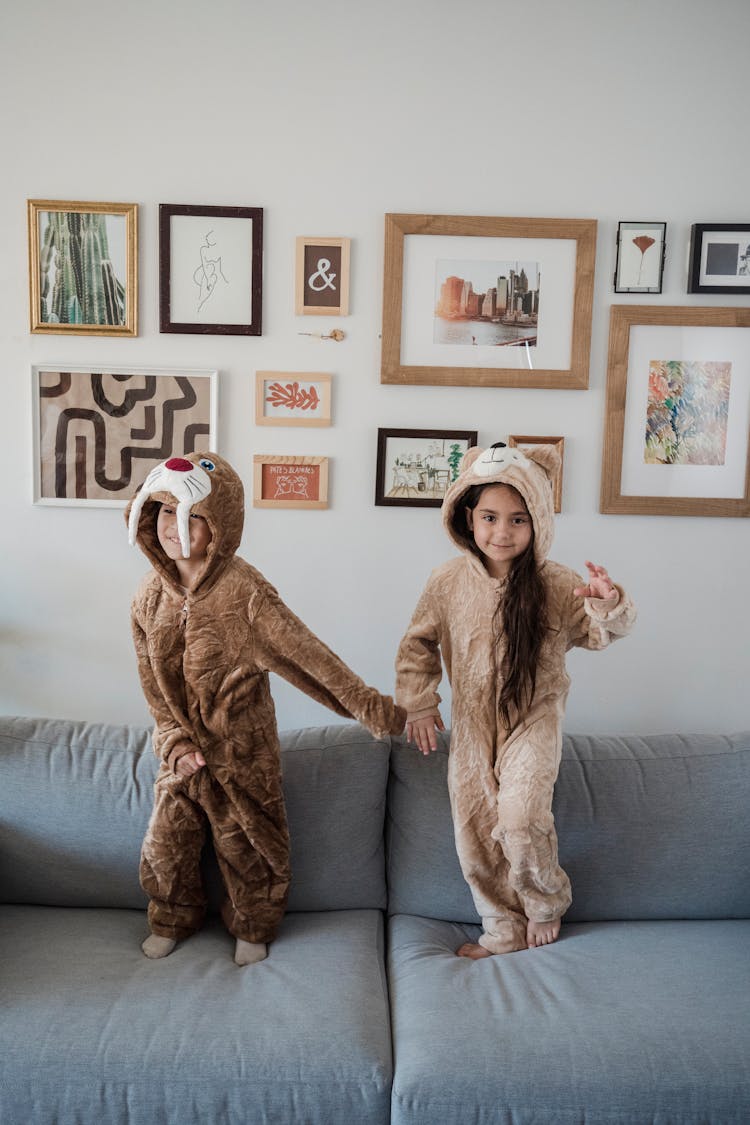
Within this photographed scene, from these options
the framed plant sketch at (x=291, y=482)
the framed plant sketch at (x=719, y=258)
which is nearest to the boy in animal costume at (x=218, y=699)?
the framed plant sketch at (x=291, y=482)

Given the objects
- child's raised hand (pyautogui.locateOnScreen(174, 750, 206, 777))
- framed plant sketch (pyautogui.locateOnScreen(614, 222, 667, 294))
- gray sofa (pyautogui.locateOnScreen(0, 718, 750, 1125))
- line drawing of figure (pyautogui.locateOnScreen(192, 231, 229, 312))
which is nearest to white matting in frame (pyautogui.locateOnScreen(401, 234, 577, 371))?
framed plant sketch (pyautogui.locateOnScreen(614, 222, 667, 294))

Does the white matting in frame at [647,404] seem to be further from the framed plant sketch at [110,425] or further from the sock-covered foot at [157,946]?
the sock-covered foot at [157,946]

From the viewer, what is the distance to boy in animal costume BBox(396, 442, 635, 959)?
1577 mm

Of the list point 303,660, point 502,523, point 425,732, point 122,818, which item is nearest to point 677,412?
point 502,523

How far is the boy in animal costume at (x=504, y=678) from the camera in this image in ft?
5.17

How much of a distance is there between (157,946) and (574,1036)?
80 cm

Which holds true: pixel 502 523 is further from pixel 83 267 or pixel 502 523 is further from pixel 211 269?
pixel 83 267

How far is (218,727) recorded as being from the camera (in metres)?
1.55

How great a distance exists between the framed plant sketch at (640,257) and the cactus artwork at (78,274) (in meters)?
1.26

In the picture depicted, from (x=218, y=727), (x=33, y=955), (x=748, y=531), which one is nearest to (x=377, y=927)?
(x=218, y=727)

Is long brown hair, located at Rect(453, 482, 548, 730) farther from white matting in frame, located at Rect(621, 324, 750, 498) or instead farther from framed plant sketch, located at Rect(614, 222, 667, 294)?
framed plant sketch, located at Rect(614, 222, 667, 294)

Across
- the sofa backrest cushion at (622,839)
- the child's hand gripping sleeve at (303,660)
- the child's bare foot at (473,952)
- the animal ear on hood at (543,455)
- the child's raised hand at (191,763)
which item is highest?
the animal ear on hood at (543,455)

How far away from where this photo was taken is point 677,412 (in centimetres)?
207

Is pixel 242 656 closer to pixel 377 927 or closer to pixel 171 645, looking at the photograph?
pixel 171 645
